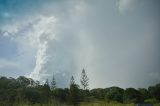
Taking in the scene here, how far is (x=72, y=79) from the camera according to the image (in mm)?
79312

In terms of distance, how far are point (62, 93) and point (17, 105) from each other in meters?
47.4

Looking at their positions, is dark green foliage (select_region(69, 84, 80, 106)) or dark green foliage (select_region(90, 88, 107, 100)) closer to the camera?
dark green foliage (select_region(69, 84, 80, 106))

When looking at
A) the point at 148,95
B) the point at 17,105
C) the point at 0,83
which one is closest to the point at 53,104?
the point at 17,105

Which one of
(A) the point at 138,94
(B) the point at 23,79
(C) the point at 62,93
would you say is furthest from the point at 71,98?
(B) the point at 23,79

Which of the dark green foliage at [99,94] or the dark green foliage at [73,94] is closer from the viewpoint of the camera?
A: the dark green foliage at [73,94]

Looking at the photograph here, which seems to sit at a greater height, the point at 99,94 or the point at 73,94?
the point at 99,94

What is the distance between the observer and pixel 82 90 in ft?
268

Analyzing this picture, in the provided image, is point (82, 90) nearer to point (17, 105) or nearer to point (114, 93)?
point (114, 93)

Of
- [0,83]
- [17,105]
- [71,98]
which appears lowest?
[17,105]

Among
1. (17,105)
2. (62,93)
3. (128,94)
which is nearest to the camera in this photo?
(17,105)

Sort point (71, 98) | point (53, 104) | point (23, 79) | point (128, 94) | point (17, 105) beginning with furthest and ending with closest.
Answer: point (23, 79)
point (128, 94)
point (71, 98)
point (53, 104)
point (17, 105)

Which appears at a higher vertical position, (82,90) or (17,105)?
(82,90)

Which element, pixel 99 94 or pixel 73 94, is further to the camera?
pixel 99 94

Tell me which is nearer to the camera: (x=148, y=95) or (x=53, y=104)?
(x=53, y=104)
